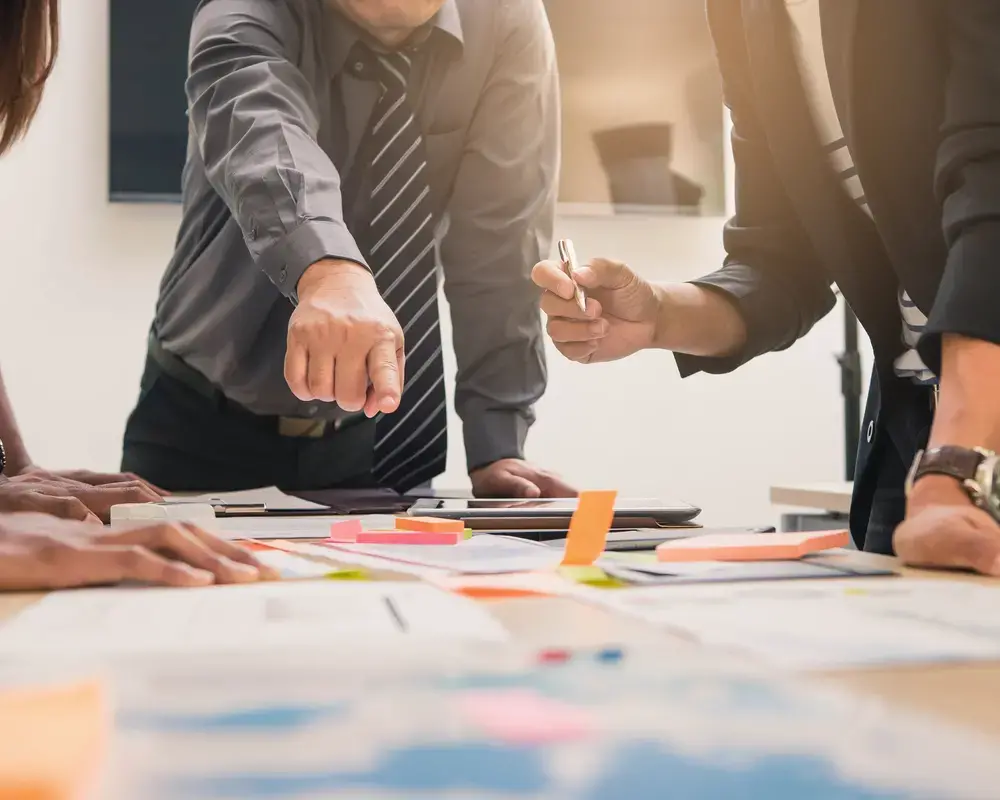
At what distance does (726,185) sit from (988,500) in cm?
215

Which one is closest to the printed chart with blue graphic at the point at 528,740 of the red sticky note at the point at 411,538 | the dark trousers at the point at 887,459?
the red sticky note at the point at 411,538

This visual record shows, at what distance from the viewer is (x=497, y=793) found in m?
0.22

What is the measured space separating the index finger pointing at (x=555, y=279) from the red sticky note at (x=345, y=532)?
1.00ft

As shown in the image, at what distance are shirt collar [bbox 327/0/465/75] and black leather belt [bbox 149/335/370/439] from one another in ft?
1.38

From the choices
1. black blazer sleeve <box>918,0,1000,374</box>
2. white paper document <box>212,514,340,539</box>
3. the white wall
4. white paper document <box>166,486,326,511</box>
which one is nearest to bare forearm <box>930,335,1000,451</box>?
black blazer sleeve <box>918,0,1000,374</box>

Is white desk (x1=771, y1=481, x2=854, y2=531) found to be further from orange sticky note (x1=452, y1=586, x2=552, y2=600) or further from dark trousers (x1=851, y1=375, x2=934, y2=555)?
orange sticky note (x1=452, y1=586, x2=552, y2=600)

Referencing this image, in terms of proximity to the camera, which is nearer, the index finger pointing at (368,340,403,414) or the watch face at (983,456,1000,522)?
the watch face at (983,456,1000,522)

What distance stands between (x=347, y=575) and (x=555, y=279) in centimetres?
44

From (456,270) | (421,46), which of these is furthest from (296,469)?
(421,46)

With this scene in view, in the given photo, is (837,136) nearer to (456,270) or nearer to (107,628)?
Answer: (456,270)

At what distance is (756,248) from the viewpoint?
1.03 metres

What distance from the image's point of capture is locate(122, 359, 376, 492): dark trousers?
50.6 inches

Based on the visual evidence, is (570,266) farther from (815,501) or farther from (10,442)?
(815,501)

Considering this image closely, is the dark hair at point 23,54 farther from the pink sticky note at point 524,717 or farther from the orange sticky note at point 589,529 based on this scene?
the pink sticky note at point 524,717
